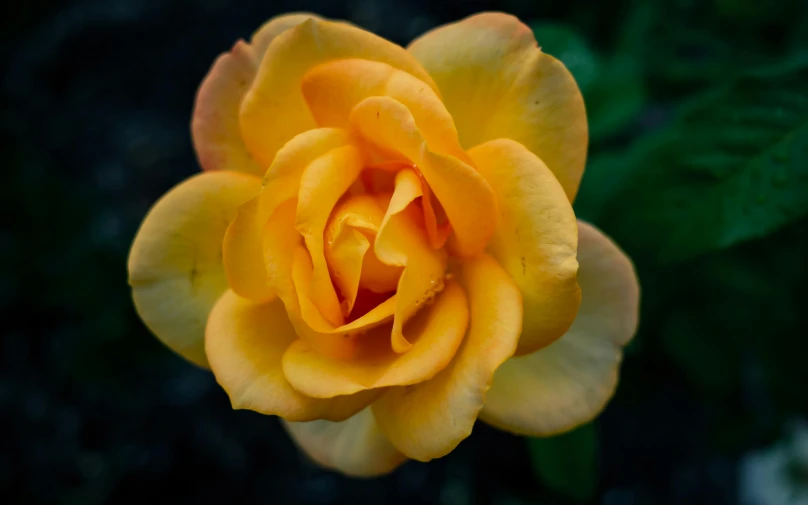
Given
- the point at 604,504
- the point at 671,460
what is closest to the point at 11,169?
the point at 604,504

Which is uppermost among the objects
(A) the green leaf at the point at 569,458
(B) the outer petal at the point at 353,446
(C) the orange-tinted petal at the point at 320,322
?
(C) the orange-tinted petal at the point at 320,322

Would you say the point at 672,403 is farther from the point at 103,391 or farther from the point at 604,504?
the point at 103,391

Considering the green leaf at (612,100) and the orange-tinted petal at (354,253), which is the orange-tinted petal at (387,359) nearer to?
the orange-tinted petal at (354,253)

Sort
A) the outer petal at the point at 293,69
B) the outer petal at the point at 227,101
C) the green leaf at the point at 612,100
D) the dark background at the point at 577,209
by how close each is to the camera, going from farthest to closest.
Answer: the green leaf at the point at 612,100
the dark background at the point at 577,209
the outer petal at the point at 227,101
the outer petal at the point at 293,69

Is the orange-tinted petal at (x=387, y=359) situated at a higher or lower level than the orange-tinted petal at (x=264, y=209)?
lower

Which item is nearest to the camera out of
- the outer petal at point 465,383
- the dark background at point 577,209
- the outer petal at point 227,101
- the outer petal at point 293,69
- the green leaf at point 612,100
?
the outer petal at point 465,383

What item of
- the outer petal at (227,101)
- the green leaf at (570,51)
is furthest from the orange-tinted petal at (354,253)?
the green leaf at (570,51)
